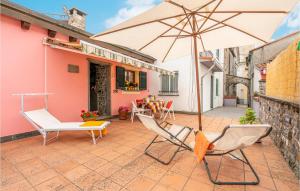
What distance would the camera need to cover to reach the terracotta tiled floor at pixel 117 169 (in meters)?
2.18

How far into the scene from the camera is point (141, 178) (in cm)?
236

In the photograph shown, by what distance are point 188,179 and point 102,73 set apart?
20.3ft

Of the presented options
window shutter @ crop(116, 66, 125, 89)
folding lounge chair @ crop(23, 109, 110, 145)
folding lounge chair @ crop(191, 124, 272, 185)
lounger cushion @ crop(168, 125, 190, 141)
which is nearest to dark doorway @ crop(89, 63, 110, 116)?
window shutter @ crop(116, 66, 125, 89)

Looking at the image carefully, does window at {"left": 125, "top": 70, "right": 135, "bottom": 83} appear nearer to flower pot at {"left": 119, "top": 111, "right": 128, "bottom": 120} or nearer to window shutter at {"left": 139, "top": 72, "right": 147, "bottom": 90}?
window shutter at {"left": 139, "top": 72, "right": 147, "bottom": 90}

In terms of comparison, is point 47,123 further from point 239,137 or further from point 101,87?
point 239,137

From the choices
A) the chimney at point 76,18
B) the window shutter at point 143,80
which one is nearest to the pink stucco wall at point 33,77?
the chimney at point 76,18

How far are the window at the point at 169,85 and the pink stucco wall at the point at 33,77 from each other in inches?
209

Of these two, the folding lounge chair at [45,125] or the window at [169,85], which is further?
the window at [169,85]

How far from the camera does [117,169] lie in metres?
2.63

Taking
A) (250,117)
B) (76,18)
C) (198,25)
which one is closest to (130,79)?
(76,18)

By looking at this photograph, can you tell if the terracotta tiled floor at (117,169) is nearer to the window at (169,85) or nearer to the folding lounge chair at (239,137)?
the folding lounge chair at (239,137)

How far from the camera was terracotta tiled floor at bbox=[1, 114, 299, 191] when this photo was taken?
218cm

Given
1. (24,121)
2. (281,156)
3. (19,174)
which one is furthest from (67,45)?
(281,156)

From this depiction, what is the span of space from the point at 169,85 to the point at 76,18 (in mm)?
6131
